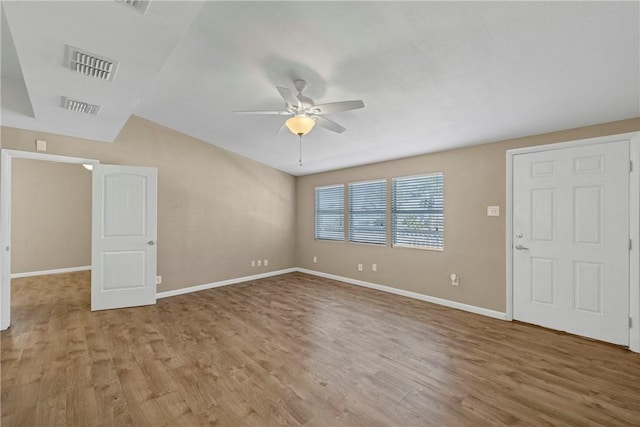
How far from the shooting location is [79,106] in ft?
9.35

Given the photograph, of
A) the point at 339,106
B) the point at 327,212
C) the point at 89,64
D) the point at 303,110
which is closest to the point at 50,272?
the point at 89,64

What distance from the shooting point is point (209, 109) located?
366 cm

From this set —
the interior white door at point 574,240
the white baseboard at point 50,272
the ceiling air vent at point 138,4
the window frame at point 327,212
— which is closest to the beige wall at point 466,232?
the interior white door at point 574,240

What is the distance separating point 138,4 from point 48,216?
23.1 ft

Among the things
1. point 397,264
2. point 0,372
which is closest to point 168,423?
point 0,372

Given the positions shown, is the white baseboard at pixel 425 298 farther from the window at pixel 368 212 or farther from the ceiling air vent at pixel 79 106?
the ceiling air vent at pixel 79 106

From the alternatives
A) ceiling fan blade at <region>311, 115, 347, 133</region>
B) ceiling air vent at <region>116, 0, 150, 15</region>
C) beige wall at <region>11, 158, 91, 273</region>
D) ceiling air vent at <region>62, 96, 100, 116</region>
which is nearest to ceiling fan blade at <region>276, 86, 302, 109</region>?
ceiling fan blade at <region>311, 115, 347, 133</region>

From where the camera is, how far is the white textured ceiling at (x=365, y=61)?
1683 mm

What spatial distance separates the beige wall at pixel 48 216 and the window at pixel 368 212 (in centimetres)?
654

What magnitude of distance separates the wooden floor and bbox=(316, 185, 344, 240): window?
222 cm

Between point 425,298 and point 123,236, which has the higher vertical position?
point 123,236

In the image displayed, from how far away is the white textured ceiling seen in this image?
1683 mm

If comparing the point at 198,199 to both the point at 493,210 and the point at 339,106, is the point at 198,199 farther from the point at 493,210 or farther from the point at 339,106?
the point at 493,210

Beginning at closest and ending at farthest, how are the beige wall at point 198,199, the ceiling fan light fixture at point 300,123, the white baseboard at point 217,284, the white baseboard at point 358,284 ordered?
Answer: the ceiling fan light fixture at point 300,123
the white baseboard at point 358,284
the beige wall at point 198,199
the white baseboard at point 217,284
